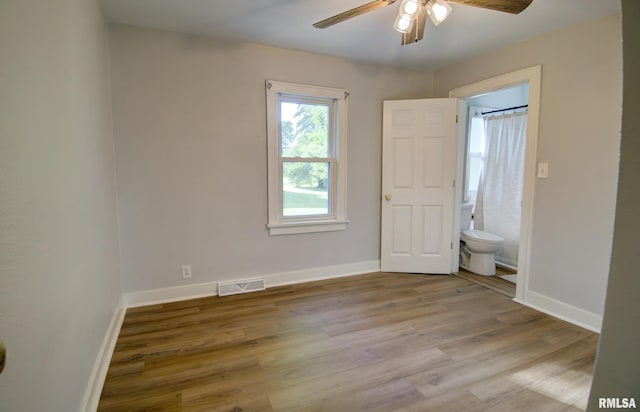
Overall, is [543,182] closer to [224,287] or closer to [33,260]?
[224,287]

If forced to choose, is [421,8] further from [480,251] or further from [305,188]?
[480,251]

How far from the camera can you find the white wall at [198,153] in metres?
2.63

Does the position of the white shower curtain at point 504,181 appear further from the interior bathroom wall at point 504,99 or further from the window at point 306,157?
the window at point 306,157

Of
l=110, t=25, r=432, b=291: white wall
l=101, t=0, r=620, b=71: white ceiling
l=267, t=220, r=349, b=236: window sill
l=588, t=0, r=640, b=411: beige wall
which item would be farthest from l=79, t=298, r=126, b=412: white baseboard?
l=101, t=0, r=620, b=71: white ceiling

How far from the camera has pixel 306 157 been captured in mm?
3324

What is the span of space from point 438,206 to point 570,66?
1735mm

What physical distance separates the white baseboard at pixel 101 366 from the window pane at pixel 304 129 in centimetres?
206

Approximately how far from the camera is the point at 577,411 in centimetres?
154

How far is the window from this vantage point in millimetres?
3131

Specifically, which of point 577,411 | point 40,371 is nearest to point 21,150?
point 40,371

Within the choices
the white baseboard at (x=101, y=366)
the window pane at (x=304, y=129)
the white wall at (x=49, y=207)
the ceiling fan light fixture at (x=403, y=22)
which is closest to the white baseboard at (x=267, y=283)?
the white baseboard at (x=101, y=366)

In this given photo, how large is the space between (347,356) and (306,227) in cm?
157

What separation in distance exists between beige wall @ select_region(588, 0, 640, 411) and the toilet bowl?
347cm

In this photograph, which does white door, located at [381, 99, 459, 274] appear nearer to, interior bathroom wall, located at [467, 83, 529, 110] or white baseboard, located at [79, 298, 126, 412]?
interior bathroom wall, located at [467, 83, 529, 110]
